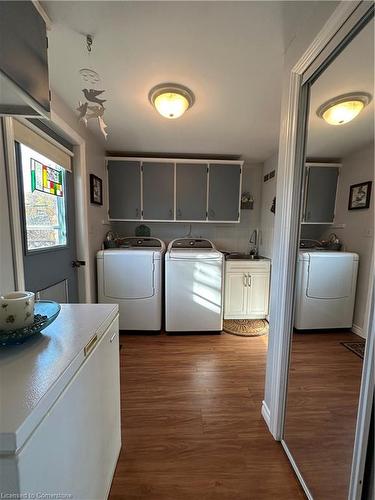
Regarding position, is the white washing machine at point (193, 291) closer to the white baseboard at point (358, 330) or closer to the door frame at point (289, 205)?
the door frame at point (289, 205)

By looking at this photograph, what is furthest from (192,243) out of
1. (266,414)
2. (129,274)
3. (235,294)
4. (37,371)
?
(37,371)

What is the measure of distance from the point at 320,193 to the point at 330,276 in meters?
0.43

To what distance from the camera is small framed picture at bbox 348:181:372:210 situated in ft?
2.79

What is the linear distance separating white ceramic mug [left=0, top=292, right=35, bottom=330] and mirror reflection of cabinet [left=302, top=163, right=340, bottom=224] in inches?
52.2

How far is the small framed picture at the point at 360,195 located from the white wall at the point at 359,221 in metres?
0.02

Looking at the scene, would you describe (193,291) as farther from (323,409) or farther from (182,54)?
(182,54)

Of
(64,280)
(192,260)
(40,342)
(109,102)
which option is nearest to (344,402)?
(40,342)

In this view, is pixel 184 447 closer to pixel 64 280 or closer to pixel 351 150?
pixel 64 280

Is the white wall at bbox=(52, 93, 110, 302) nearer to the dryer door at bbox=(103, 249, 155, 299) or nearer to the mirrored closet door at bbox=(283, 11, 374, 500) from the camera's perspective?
the dryer door at bbox=(103, 249, 155, 299)

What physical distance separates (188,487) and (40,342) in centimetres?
107

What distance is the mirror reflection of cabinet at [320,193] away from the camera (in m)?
1.11

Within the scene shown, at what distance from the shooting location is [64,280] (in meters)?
2.02

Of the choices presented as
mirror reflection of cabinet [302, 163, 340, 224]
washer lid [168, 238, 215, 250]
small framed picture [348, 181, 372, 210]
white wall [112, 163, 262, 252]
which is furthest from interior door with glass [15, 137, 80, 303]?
small framed picture [348, 181, 372, 210]

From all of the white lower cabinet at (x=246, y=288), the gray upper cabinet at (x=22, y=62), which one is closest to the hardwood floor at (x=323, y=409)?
the gray upper cabinet at (x=22, y=62)
